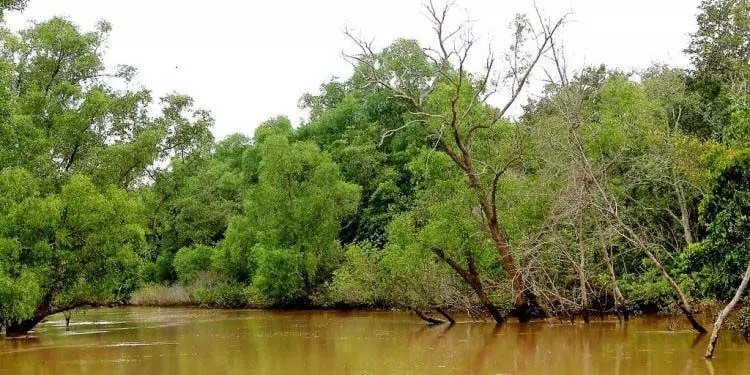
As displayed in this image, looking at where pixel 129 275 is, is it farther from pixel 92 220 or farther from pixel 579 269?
pixel 579 269

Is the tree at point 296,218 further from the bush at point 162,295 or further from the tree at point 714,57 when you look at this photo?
the tree at point 714,57

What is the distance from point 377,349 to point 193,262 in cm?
2630

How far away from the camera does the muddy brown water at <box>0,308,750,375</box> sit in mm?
14097

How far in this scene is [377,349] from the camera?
17.6 m

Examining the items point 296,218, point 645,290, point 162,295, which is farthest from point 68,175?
point 162,295

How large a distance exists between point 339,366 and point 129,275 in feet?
40.7

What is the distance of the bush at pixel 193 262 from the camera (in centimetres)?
4178

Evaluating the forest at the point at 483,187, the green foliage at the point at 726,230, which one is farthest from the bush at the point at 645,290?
the green foliage at the point at 726,230

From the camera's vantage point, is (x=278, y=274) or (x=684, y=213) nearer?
(x=684, y=213)

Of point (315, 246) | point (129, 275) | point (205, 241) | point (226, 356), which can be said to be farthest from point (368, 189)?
point (226, 356)

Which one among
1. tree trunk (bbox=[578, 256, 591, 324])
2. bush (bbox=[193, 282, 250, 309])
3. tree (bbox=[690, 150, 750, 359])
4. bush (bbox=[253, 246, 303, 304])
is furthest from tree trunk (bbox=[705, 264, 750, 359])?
bush (bbox=[193, 282, 250, 309])

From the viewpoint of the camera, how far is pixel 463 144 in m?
22.7

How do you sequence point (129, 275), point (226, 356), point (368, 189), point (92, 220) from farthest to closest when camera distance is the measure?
point (368, 189) < point (129, 275) < point (92, 220) < point (226, 356)

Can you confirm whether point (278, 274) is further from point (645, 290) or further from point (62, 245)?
point (645, 290)
